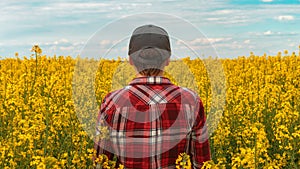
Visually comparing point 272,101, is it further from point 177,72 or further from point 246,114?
point 177,72

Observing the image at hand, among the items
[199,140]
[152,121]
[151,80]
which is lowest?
[199,140]

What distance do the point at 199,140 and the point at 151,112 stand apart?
379 millimetres

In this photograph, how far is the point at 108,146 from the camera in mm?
2758

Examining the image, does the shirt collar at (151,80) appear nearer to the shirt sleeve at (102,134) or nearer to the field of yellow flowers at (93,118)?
the shirt sleeve at (102,134)

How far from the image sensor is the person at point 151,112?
2473 mm

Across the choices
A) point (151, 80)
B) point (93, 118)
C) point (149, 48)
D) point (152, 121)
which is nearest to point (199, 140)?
point (152, 121)

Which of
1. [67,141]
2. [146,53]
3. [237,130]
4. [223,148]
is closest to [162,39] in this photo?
[146,53]

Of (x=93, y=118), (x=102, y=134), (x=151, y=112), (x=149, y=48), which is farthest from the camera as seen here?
(x=93, y=118)

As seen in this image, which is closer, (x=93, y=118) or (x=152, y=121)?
(x=152, y=121)

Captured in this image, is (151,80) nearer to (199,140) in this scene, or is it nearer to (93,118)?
(199,140)

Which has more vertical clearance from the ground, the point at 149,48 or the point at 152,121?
the point at 149,48

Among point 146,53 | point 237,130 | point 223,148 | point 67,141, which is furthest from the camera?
point 237,130

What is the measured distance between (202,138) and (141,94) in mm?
480

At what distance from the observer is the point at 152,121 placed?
8.34 ft
